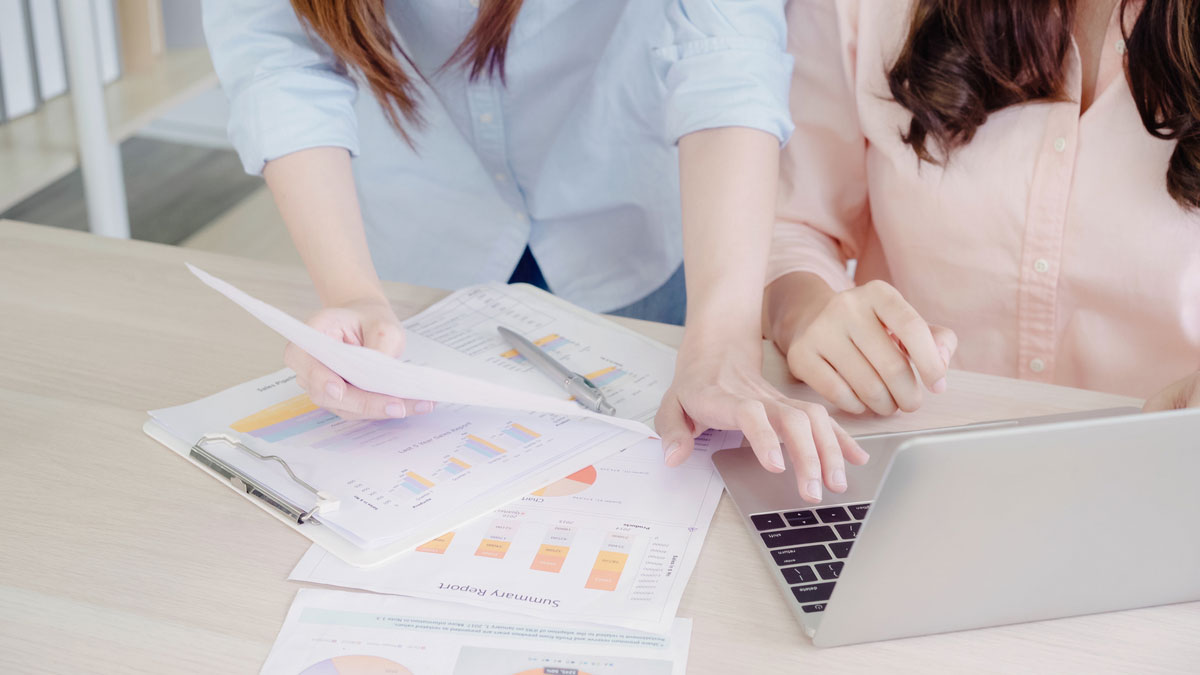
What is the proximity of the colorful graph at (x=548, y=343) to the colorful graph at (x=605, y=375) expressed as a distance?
6cm

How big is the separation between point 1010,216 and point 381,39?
65cm

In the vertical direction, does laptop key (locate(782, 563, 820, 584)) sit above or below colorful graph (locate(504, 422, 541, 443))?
above

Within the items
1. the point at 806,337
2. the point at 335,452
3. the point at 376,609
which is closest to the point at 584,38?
the point at 806,337

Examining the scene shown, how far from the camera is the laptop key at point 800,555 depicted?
602 millimetres

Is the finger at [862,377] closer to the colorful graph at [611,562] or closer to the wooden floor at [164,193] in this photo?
the colorful graph at [611,562]

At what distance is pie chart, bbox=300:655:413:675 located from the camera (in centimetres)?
51

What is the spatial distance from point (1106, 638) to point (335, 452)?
513mm

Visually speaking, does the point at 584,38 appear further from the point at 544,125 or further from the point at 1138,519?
the point at 1138,519

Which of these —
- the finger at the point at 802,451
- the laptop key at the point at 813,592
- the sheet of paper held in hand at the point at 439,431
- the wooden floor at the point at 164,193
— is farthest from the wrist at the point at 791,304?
the wooden floor at the point at 164,193

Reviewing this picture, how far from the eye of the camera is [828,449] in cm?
64

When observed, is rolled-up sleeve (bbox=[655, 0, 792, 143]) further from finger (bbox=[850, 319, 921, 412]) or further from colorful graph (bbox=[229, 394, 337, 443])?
colorful graph (bbox=[229, 394, 337, 443])

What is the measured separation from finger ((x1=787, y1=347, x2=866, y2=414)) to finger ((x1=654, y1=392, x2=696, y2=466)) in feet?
0.39

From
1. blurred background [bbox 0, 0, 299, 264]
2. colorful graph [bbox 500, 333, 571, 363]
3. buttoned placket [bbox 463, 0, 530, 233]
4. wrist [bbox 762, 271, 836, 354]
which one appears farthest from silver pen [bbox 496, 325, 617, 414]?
blurred background [bbox 0, 0, 299, 264]

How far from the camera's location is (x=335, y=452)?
701 mm
